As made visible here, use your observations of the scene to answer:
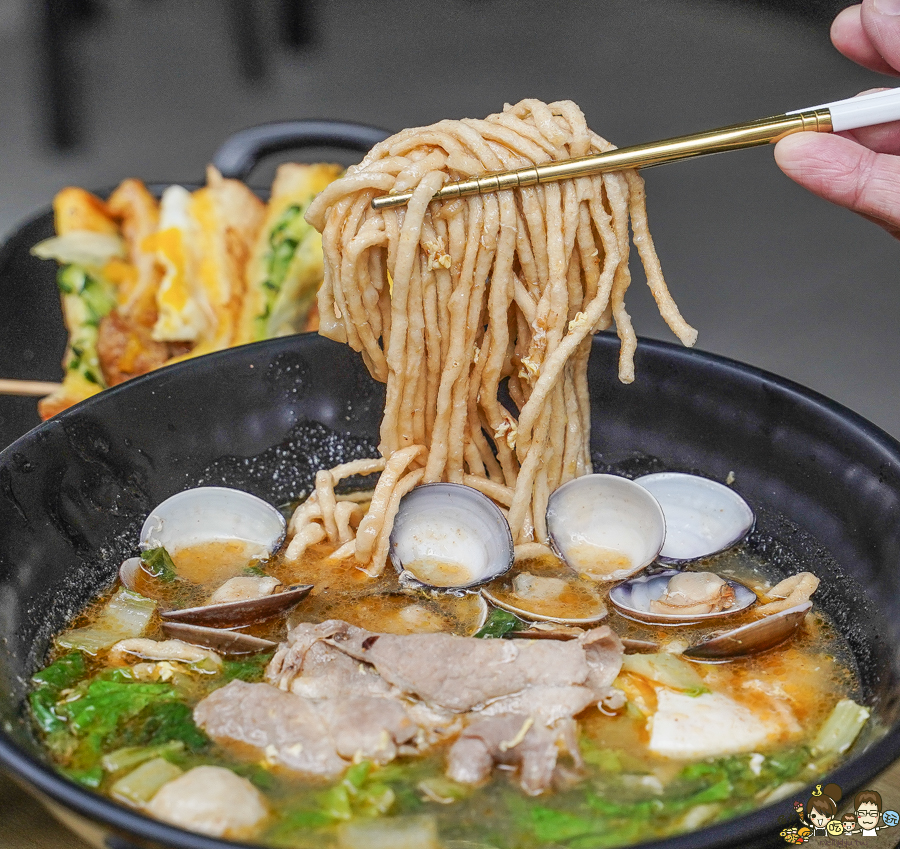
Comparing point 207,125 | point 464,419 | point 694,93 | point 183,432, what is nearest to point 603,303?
point 464,419

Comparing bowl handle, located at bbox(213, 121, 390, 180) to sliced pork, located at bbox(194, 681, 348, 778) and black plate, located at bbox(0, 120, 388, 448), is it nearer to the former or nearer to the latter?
black plate, located at bbox(0, 120, 388, 448)

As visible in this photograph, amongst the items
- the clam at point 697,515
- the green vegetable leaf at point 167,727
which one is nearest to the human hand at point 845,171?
the clam at point 697,515

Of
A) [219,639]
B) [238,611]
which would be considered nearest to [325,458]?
[238,611]

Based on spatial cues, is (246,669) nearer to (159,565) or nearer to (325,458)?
(159,565)

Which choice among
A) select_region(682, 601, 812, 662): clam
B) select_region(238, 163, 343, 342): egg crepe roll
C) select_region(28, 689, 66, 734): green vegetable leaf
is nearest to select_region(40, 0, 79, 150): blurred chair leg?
select_region(238, 163, 343, 342): egg crepe roll

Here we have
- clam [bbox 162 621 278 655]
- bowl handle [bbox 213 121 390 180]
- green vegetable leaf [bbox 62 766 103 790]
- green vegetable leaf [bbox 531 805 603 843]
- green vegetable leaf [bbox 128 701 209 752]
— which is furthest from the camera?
bowl handle [bbox 213 121 390 180]
